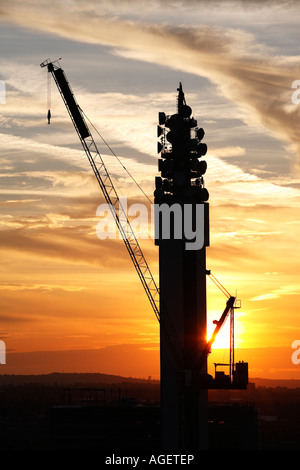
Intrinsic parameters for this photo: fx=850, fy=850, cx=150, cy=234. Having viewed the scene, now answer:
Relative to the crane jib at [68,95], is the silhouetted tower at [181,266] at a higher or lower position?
lower

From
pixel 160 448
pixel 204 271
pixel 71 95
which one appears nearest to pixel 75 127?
pixel 71 95

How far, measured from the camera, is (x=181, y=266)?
189125mm

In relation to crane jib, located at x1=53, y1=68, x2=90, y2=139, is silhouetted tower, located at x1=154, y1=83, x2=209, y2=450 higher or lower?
lower

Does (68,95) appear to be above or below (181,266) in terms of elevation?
above

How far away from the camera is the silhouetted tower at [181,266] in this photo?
616 feet

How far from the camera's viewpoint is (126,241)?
196125mm

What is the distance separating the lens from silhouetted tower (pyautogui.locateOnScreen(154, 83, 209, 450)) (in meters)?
188

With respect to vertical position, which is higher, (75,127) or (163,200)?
(75,127)
